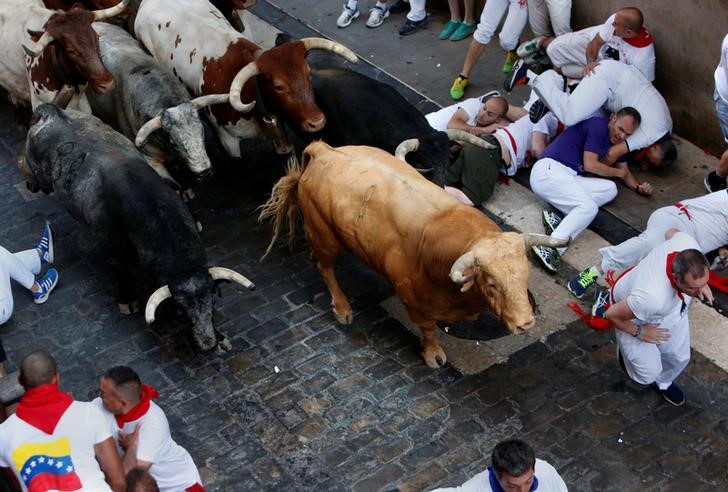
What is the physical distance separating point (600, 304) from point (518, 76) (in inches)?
151

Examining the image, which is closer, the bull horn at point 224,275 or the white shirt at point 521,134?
the bull horn at point 224,275

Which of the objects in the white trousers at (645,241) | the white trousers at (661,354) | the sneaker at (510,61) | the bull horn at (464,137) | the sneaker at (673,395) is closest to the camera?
the white trousers at (661,354)

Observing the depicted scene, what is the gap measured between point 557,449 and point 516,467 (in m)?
2.14

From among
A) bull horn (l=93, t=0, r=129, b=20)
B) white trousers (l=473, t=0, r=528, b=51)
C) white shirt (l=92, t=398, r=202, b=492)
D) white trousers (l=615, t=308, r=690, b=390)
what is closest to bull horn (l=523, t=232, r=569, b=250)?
white trousers (l=615, t=308, r=690, b=390)

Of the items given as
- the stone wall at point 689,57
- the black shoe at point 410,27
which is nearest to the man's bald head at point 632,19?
the stone wall at point 689,57

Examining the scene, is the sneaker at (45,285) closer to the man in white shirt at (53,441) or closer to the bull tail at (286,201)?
the bull tail at (286,201)

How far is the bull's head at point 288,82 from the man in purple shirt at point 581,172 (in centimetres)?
218

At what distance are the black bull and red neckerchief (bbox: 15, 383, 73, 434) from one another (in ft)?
6.30

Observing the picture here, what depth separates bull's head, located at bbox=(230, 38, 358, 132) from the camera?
9273 mm

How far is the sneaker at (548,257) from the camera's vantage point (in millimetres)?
8938

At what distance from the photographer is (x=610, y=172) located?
9.63m

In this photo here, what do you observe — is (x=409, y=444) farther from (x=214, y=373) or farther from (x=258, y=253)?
(x=258, y=253)

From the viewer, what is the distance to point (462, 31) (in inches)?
490

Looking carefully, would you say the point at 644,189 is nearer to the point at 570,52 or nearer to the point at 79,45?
the point at 570,52
